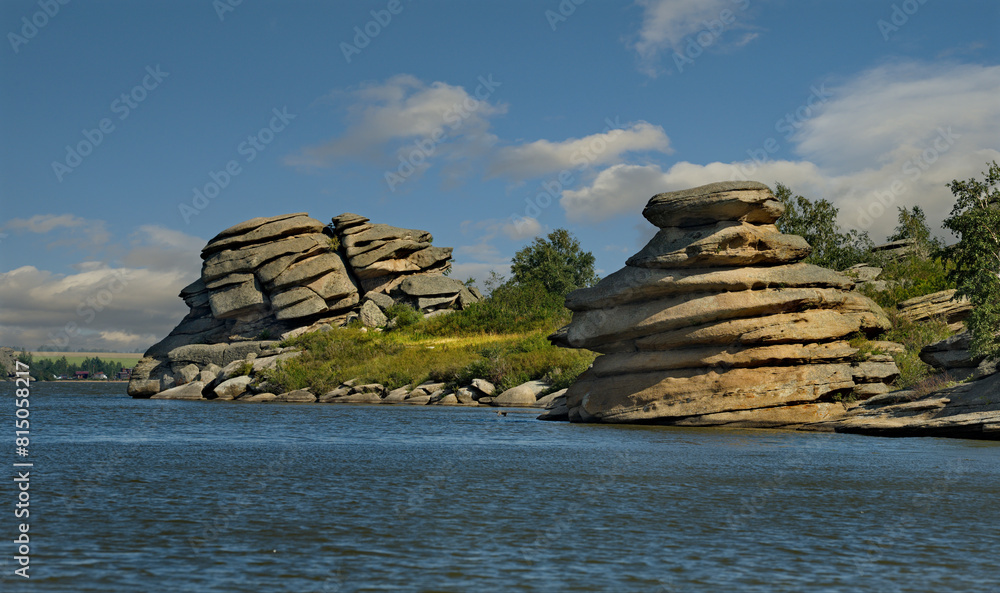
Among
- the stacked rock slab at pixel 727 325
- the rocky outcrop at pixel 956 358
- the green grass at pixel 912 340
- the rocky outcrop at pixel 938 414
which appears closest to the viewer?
the rocky outcrop at pixel 938 414

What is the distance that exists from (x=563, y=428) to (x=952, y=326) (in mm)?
21771

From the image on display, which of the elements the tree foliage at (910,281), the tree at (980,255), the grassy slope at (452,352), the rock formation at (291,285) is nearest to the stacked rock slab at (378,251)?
the rock formation at (291,285)

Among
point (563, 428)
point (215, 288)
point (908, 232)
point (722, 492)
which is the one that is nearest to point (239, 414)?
point (563, 428)

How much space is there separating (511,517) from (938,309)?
36.3 meters

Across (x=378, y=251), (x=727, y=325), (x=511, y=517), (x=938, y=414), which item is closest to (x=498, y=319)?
(x=378, y=251)

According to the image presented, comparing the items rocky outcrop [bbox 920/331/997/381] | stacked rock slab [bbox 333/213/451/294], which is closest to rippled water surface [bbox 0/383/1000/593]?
rocky outcrop [bbox 920/331/997/381]

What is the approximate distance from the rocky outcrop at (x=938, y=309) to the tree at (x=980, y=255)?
31.6 ft

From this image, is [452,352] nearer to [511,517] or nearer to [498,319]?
[498,319]

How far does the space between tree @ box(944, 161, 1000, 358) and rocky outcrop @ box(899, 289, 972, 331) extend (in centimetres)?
962

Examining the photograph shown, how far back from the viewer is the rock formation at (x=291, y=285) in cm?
7981

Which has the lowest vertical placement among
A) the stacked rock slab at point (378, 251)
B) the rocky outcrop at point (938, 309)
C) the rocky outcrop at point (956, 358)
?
the rocky outcrop at point (956, 358)

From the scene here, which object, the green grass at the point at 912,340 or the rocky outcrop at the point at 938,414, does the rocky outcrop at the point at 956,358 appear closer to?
the green grass at the point at 912,340

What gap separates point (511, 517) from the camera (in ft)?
40.5

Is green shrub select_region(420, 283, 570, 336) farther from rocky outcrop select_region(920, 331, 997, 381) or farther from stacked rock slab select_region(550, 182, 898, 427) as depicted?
rocky outcrop select_region(920, 331, 997, 381)
